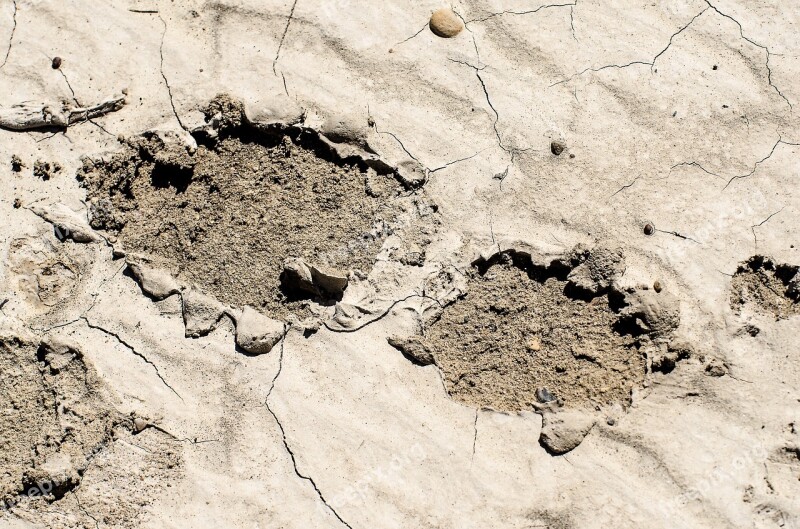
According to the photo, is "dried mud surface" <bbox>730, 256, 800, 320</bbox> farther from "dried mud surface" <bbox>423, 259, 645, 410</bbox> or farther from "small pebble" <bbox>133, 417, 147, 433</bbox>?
"small pebble" <bbox>133, 417, 147, 433</bbox>

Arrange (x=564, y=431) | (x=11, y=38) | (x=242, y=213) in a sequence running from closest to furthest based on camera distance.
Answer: (x=564, y=431) → (x=242, y=213) → (x=11, y=38)

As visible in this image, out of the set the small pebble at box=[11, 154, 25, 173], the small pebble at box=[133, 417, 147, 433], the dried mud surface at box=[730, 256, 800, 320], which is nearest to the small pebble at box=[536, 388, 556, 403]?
the dried mud surface at box=[730, 256, 800, 320]

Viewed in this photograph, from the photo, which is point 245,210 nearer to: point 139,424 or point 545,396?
point 139,424

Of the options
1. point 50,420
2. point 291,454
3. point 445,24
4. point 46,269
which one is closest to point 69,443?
point 50,420

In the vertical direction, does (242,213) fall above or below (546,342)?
below

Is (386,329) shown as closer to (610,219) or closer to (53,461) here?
(610,219)

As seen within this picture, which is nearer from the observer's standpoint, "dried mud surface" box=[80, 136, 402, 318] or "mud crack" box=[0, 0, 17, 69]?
"dried mud surface" box=[80, 136, 402, 318]
